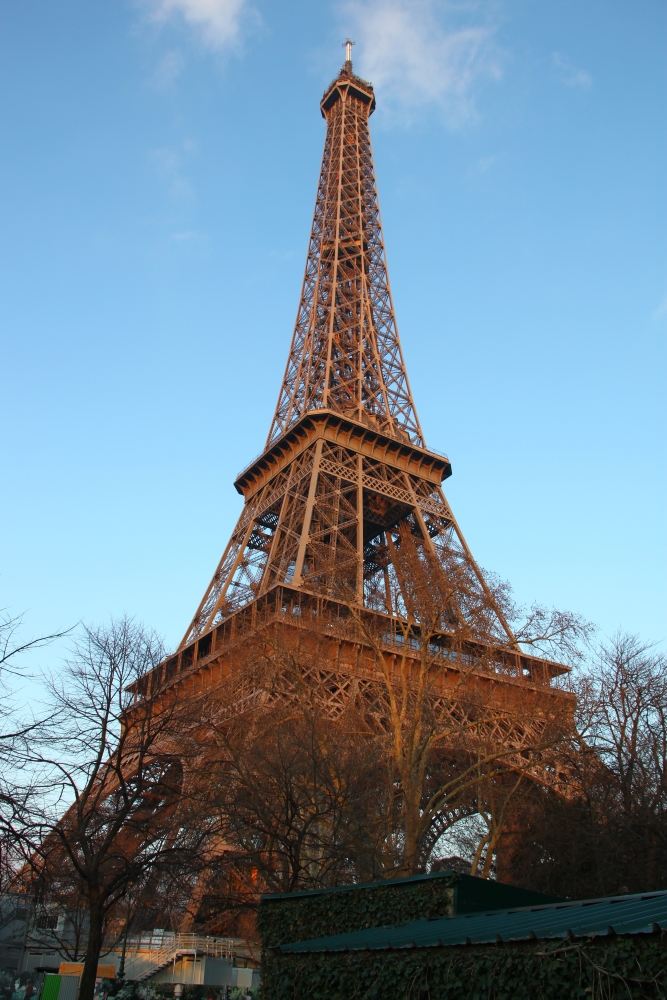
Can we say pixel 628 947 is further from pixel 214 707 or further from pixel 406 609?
pixel 214 707

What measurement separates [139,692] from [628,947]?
49.7ft

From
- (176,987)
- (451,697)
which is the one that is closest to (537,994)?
(451,697)

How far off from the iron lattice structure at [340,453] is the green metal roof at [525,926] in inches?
584

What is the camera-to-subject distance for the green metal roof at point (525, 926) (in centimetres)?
796


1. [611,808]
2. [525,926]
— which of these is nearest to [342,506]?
[611,808]

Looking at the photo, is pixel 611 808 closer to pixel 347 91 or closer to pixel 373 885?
pixel 373 885

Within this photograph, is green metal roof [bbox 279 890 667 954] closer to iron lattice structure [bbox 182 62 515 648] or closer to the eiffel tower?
the eiffel tower

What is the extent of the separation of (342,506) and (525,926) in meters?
33.6

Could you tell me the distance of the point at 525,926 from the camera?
30.5 ft

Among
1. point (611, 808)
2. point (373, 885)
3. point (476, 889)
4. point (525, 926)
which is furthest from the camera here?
point (611, 808)

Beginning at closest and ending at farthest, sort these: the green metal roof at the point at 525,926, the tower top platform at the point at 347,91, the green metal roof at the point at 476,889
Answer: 1. the green metal roof at the point at 525,926
2. the green metal roof at the point at 476,889
3. the tower top platform at the point at 347,91

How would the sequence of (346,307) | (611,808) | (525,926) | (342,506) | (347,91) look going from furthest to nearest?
(347,91) → (346,307) → (342,506) → (611,808) → (525,926)

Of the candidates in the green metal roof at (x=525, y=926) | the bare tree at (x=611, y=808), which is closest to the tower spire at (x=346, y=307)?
the bare tree at (x=611, y=808)

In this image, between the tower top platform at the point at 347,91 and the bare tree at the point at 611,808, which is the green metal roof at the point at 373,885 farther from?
the tower top platform at the point at 347,91
